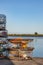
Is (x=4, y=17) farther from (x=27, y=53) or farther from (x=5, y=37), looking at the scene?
(x=27, y=53)

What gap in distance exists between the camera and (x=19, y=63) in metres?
10.8

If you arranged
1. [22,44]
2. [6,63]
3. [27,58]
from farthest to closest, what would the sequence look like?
1. [22,44]
2. [27,58]
3. [6,63]

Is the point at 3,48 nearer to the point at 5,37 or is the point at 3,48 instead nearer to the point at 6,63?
the point at 5,37

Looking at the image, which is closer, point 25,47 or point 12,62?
point 12,62

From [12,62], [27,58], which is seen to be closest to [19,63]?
[12,62]

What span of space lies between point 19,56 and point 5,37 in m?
1.32

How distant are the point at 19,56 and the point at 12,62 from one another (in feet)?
4.56

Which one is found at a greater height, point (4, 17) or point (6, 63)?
point (4, 17)

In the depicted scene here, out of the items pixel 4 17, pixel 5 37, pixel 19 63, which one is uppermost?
pixel 4 17

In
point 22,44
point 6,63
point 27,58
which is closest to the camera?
point 6,63

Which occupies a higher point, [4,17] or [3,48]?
[4,17]

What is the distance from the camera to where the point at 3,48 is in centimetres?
1220

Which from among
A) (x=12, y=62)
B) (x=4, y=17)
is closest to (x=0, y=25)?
(x=4, y=17)

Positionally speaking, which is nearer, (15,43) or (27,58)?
(27,58)
